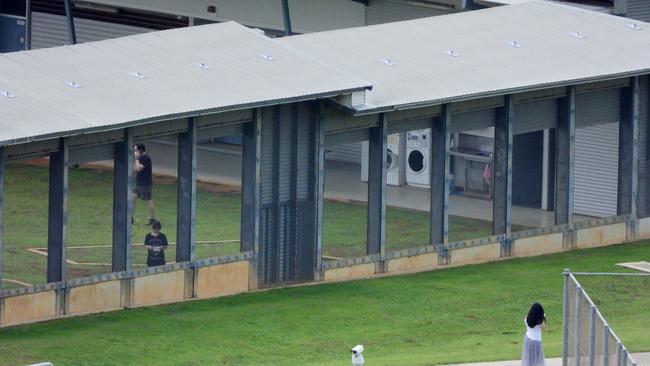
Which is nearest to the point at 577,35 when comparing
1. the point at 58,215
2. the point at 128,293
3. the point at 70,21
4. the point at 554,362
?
the point at 128,293

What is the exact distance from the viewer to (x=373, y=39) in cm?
3116

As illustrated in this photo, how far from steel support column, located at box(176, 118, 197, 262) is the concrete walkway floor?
1.44 m

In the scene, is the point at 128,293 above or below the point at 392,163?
below

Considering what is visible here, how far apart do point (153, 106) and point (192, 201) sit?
1.82 meters

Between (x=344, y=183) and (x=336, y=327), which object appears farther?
(x=344, y=183)

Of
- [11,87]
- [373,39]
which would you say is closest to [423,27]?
[373,39]

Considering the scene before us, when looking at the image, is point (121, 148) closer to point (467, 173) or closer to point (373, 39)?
Answer: point (373, 39)

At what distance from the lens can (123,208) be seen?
85.3 ft

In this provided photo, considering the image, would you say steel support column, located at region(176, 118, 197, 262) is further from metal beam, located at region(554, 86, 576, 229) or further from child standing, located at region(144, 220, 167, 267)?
metal beam, located at region(554, 86, 576, 229)

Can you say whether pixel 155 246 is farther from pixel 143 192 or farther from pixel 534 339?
pixel 534 339

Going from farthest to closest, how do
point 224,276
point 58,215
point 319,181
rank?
1. point 319,181
2. point 224,276
3. point 58,215

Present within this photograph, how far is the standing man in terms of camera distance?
27.7 meters

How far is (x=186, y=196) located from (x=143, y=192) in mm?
1849

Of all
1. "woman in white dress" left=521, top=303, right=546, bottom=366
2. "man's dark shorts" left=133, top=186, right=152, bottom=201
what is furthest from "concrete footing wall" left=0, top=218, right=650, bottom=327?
"woman in white dress" left=521, top=303, right=546, bottom=366
